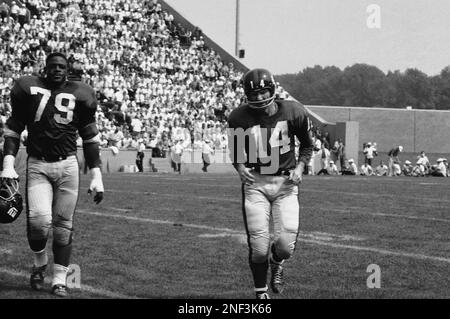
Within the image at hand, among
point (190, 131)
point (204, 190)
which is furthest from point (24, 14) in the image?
point (204, 190)

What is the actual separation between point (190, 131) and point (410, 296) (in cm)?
2632

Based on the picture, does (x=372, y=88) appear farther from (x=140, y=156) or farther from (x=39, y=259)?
(x=39, y=259)

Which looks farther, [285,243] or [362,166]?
[362,166]

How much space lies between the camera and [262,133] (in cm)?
672

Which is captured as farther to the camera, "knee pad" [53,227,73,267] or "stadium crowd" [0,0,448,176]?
"stadium crowd" [0,0,448,176]

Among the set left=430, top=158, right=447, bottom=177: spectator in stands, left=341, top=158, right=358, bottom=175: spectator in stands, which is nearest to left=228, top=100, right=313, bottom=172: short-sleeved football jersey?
left=341, top=158, right=358, bottom=175: spectator in stands

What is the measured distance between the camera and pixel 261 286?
21.1ft

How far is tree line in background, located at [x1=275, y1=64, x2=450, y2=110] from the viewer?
107 meters

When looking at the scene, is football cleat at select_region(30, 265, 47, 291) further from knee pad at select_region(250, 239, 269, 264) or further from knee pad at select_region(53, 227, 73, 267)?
knee pad at select_region(250, 239, 269, 264)

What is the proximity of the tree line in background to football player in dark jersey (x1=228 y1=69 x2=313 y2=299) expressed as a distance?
99733 millimetres

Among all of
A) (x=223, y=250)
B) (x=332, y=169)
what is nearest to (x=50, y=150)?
(x=223, y=250)

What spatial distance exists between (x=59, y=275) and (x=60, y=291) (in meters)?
0.16

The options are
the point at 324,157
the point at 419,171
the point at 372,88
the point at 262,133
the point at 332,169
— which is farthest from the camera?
the point at 372,88
